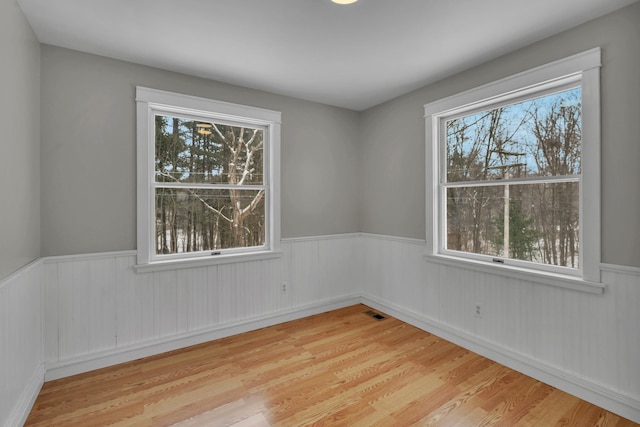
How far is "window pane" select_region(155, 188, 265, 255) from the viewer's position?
287cm

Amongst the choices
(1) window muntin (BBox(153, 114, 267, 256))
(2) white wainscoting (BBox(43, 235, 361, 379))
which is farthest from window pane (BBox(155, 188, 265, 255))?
(2) white wainscoting (BBox(43, 235, 361, 379))

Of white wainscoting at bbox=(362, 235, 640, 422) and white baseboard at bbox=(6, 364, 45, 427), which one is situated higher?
white wainscoting at bbox=(362, 235, 640, 422)

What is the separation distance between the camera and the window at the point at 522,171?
2086mm

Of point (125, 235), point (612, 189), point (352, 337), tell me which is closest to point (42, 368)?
point (125, 235)

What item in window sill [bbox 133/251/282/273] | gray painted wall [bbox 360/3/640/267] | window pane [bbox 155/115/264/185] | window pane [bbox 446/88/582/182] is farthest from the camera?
window pane [bbox 155/115/264/185]

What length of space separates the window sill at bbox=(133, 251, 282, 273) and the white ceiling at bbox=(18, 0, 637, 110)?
5.83 feet

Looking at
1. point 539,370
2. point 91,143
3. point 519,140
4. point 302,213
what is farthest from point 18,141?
point 539,370

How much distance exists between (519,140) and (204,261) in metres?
3.06

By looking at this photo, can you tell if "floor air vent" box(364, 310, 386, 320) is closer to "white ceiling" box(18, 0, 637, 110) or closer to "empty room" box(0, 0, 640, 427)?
"empty room" box(0, 0, 640, 427)

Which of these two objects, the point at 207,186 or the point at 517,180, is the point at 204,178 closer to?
the point at 207,186

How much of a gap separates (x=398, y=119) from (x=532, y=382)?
276 centimetres

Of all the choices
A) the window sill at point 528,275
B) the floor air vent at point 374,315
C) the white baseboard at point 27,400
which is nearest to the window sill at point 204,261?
the white baseboard at point 27,400

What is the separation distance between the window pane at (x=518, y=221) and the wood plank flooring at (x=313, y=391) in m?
0.97

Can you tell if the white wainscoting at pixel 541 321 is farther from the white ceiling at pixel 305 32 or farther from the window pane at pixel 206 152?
the window pane at pixel 206 152
